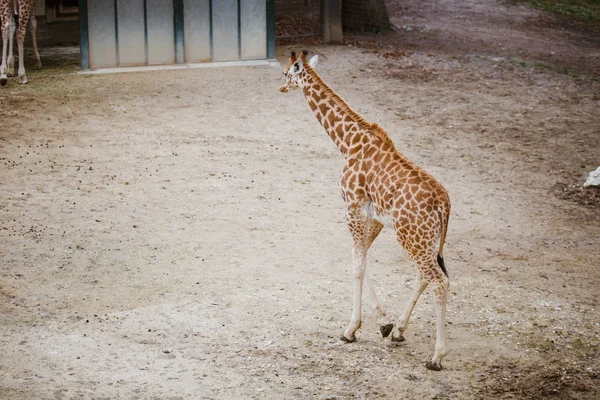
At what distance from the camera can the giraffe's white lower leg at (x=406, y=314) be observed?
7.10 m

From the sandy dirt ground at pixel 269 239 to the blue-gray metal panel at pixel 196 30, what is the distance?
79 cm

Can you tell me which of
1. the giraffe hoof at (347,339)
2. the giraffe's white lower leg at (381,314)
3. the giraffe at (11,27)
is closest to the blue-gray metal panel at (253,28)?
the giraffe at (11,27)

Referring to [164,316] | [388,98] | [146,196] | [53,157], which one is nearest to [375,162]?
[164,316]

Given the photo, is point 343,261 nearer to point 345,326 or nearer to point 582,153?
point 345,326

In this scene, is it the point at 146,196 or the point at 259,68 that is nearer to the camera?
the point at 146,196

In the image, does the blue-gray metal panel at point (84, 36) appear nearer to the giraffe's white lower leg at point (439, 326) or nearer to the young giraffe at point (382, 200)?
Answer: the young giraffe at point (382, 200)

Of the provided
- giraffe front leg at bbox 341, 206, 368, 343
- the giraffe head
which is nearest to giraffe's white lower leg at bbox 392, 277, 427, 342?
giraffe front leg at bbox 341, 206, 368, 343

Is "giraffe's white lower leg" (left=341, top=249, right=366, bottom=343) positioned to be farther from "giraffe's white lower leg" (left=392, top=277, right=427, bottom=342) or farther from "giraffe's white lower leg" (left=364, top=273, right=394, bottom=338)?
"giraffe's white lower leg" (left=392, top=277, right=427, bottom=342)

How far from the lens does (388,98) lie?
14.6 metres

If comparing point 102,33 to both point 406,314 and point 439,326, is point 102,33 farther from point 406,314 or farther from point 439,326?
point 439,326

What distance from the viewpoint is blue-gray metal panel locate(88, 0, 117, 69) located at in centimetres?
1561

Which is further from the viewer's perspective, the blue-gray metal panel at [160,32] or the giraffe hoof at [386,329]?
the blue-gray metal panel at [160,32]

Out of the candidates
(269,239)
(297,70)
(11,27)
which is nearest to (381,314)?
(269,239)

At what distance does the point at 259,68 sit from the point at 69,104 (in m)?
4.12
